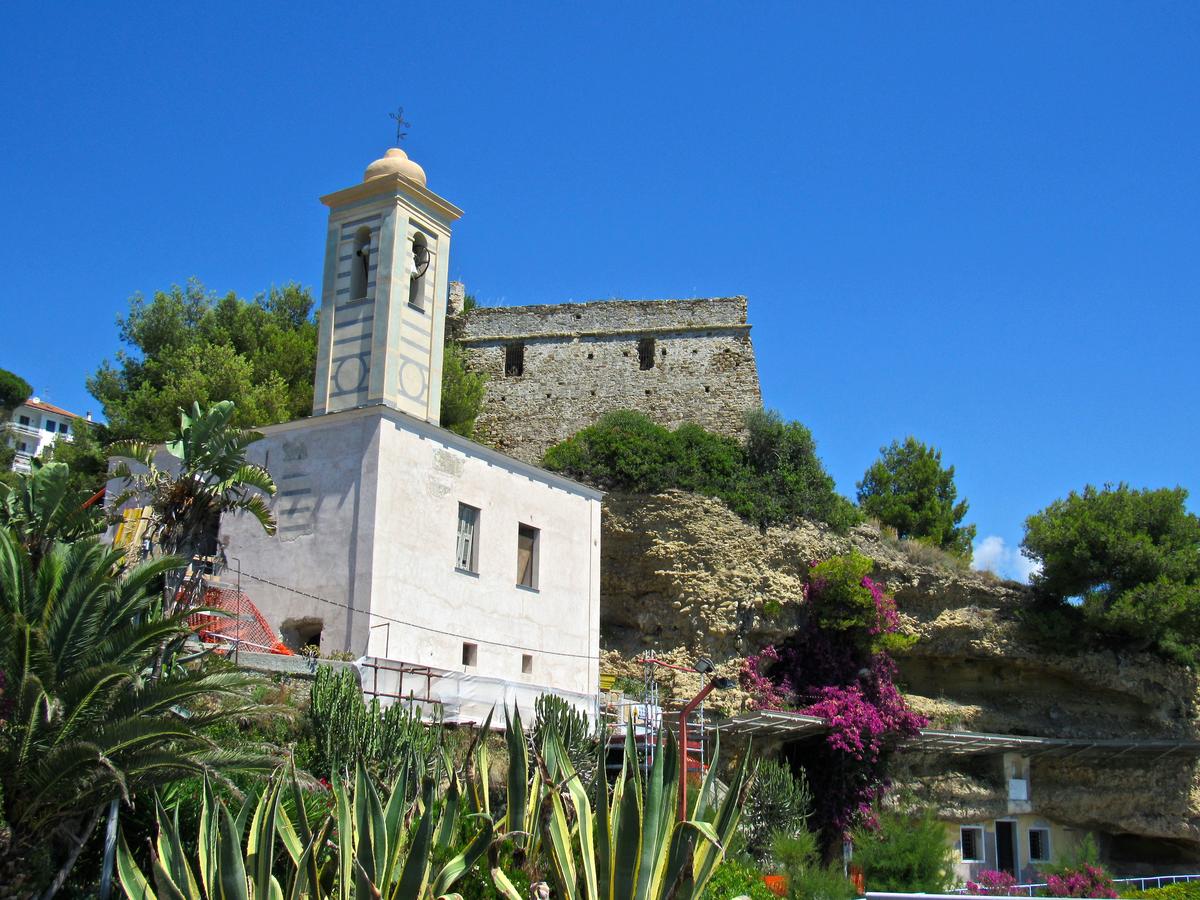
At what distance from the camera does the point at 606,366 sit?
34.9 meters

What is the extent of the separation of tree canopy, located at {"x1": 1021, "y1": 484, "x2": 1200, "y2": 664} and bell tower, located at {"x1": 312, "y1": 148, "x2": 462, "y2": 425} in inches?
600

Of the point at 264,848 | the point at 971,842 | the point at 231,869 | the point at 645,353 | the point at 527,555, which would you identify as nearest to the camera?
the point at 231,869

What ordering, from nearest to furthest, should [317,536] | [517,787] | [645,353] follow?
[517,787] < [317,536] < [645,353]

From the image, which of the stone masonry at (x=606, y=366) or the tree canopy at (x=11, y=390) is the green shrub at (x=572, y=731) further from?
the tree canopy at (x=11, y=390)

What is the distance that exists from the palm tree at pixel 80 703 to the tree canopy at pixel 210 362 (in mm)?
14150

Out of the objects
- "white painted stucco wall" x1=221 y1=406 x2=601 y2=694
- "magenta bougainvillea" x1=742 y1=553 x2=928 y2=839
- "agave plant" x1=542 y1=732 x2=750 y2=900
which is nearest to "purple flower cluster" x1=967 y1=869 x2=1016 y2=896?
"magenta bougainvillea" x1=742 y1=553 x2=928 y2=839

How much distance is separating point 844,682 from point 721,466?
5754 millimetres

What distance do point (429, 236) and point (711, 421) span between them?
1285 cm

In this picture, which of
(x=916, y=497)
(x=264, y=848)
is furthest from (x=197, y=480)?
(x=916, y=497)

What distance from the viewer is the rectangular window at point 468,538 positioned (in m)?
20.5

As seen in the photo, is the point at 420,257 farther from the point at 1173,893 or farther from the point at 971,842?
the point at 971,842

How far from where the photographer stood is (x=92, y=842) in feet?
38.1

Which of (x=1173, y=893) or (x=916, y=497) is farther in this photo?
(x=916, y=497)

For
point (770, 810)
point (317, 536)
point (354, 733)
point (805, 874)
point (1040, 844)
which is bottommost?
point (1040, 844)
